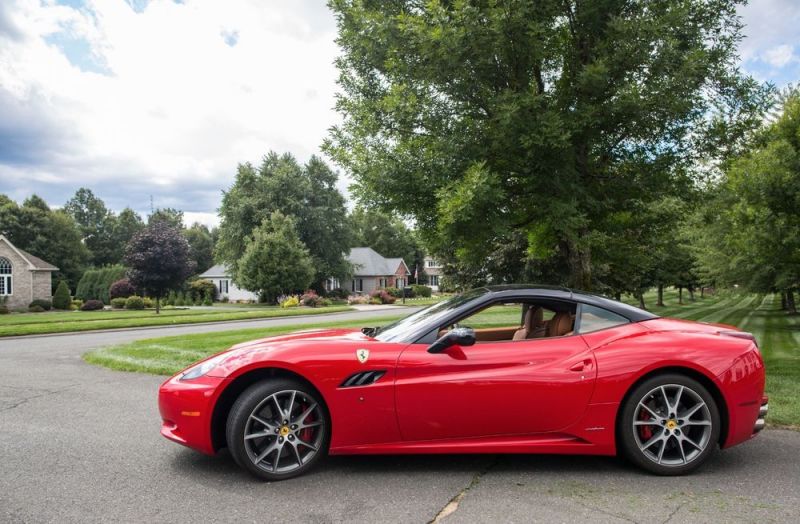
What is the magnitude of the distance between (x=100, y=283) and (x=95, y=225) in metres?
47.4

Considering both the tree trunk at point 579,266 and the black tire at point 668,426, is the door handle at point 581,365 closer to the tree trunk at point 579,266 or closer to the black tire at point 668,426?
the black tire at point 668,426

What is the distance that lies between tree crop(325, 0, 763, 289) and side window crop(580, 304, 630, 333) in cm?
269

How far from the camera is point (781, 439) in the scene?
15.7 feet

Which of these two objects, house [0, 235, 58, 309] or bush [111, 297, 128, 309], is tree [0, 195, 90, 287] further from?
bush [111, 297, 128, 309]

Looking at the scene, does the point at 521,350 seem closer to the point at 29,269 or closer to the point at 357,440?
the point at 357,440

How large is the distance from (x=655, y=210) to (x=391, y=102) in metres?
5.72

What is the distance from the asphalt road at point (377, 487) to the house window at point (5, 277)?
4221cm

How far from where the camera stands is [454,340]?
379 cm

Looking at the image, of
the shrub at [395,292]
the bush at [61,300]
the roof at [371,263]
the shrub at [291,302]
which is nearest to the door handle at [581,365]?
the shrub at [291,302]

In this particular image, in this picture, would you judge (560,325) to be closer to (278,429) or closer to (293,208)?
(278,429)

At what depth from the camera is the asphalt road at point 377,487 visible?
126 inches

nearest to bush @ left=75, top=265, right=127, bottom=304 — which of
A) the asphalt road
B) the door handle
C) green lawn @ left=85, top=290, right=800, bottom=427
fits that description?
green lawn @ left=85, top=290, right=800, bottom=427

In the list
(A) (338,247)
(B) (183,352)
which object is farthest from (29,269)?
(B) (183,352)

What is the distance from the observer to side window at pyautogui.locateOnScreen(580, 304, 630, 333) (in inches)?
163
